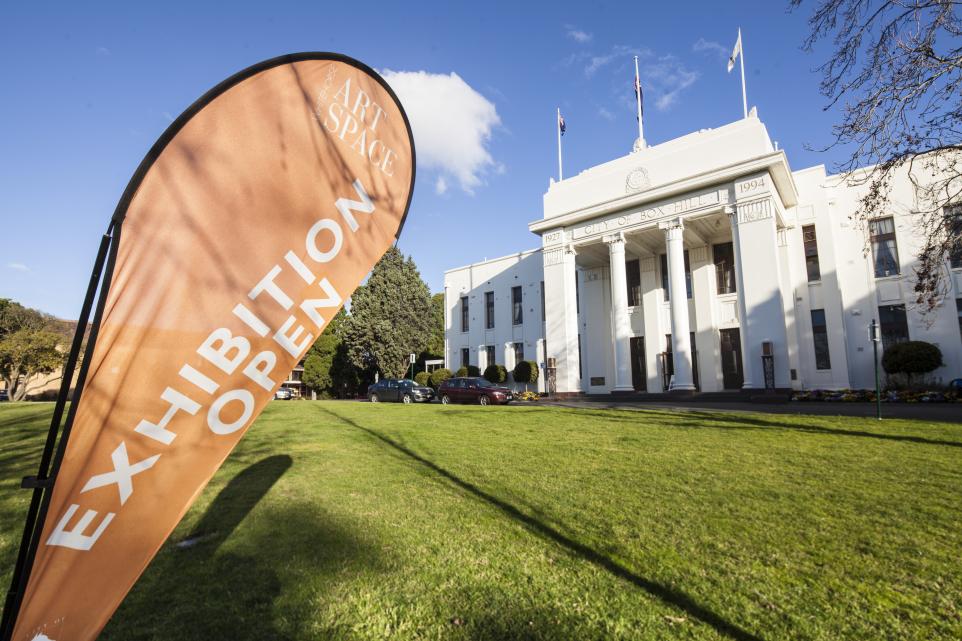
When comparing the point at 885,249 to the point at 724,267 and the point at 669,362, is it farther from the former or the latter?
the point at 669,362

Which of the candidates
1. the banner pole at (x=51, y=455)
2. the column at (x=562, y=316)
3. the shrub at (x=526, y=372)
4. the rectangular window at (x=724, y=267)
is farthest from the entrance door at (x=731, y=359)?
the banner pole at (x=51, y=455)

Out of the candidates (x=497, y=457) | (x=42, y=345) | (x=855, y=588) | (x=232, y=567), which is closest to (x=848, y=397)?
(x=497, y=457)

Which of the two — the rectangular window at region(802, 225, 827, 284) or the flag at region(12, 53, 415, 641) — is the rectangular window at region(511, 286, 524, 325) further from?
the flag at region(12, 53, 415, 641)

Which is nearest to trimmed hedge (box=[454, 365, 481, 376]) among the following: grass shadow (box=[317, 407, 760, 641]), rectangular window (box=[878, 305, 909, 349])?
rectangular window (box=[878, 305, 909, 349])

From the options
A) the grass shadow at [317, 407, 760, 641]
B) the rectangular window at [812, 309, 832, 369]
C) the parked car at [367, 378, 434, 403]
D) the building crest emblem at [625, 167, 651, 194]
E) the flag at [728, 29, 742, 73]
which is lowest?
the grass shadow at [317, 407, 760, 641]

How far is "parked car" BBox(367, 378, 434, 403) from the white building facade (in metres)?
7.89

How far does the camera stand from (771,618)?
248 centimetres

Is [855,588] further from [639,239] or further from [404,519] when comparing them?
[639,239]

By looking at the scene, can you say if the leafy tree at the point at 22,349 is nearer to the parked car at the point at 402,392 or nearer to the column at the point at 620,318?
the parked car at the point at 402,392

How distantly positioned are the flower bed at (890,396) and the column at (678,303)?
490cm

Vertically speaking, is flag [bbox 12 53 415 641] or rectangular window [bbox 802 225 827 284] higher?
rectangular window [bbox 802 225 827 284]

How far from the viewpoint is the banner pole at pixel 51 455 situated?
1.26 meters

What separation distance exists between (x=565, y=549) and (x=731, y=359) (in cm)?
2633

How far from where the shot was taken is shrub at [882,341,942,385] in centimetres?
1988
